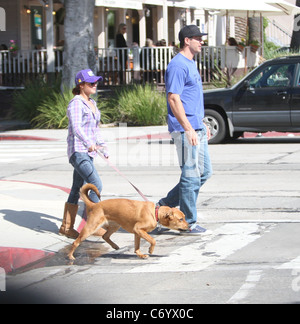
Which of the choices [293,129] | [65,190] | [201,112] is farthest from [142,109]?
[201,112]

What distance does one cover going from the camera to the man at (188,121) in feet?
25.0

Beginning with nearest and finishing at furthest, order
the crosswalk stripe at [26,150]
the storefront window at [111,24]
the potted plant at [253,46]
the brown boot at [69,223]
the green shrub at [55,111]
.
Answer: the brown boot at [69,223] < the crosswalk stripe at [26,150] < the green shrub at [55,111] < the potted plant at [253,46] < the storefront window at [111,24]

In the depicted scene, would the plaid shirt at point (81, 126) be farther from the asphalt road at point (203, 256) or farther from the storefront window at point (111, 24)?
the storefront window at point (111, 24)

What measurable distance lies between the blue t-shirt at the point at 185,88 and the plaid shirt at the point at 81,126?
0.83 meters

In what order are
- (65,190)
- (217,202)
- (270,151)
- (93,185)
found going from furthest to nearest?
(270,151) < (65,190) < (217,202) < (93,185)

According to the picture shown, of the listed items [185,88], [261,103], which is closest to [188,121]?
[185,88]

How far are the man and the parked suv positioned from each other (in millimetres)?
8183

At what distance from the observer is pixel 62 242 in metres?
7.82

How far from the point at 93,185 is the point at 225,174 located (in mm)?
4952

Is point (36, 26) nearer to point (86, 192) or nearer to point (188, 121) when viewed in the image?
point (188, 121)

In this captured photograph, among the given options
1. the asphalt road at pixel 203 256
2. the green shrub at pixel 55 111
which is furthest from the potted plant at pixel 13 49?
the asphalt road at pixel 203 256

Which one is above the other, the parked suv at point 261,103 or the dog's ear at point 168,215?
the parked suv at point 261,103

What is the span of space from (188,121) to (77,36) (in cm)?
1348
